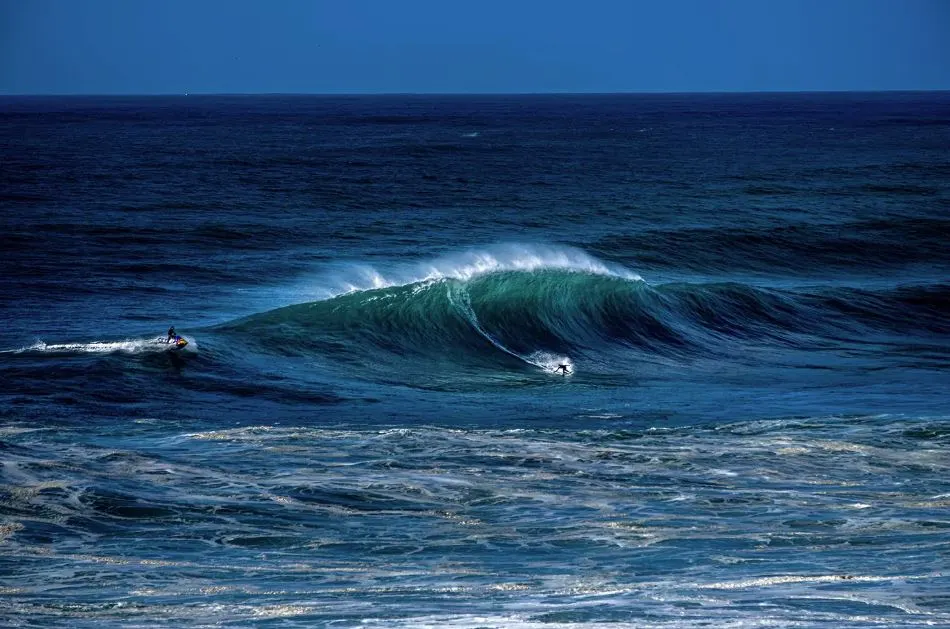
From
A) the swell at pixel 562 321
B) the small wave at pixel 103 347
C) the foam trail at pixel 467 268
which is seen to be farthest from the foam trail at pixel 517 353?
the small wave at pixel 103 347

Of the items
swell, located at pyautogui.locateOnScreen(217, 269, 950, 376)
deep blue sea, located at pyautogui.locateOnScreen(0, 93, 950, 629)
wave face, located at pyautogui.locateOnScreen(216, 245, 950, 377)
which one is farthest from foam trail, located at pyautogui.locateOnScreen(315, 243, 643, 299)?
swell, located at pyautogui.locateOnScreen(217, 269, 950, 376)

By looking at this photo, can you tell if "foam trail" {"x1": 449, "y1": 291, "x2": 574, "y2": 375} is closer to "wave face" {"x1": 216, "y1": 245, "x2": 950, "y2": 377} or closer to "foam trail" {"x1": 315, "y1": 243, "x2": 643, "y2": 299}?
"wave face" {"x1": 216, "y1": 245, "x2": 950, "y2": 377}

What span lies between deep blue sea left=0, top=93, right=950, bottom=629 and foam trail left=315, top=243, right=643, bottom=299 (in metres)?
0.18

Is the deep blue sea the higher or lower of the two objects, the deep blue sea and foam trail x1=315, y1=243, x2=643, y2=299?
the lower

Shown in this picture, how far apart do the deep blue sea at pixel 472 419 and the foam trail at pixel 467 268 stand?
177mm

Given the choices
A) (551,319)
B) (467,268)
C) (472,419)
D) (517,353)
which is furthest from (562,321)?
(472,419)

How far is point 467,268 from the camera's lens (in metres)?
31.5

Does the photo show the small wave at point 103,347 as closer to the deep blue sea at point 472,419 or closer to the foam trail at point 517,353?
the deep blue sea at point 472,419

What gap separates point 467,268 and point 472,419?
13633 mm

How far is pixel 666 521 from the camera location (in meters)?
13.0

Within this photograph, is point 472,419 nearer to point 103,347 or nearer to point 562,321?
point 103,347

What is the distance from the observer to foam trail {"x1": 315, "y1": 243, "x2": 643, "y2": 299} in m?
30.6

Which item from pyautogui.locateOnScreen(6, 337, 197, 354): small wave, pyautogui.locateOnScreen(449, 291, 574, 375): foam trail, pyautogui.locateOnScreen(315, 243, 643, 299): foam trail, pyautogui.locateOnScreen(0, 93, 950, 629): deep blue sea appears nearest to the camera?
pyautogui.locateOnScreen(0, 93, 950, 629): deep blue sea

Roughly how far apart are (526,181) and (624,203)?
1182 cm
